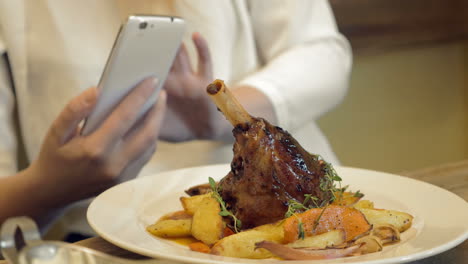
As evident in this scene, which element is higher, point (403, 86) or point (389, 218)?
point (389, 218)

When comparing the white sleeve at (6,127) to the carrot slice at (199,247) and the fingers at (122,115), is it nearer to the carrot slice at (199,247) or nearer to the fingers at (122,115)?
the fingers at (122,115)

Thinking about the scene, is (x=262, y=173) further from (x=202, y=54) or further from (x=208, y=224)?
(x=202, y=54)

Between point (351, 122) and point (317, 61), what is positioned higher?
point (317, 61)

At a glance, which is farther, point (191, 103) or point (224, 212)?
point (191, 103)

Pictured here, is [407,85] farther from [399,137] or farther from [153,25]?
[153,25]

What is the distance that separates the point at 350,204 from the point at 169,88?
0.63 metres

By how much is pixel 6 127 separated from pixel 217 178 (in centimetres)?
55

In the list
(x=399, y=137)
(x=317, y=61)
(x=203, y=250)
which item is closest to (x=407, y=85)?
(x=399, y=137)

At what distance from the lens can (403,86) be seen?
273 cm

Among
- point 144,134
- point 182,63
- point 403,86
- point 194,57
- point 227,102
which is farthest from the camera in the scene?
point 403,86

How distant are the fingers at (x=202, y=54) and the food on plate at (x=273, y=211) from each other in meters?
0.52

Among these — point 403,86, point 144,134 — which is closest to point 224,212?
point 144,134

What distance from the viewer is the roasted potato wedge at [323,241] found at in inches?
25.2

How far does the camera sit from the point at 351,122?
8.49ft
